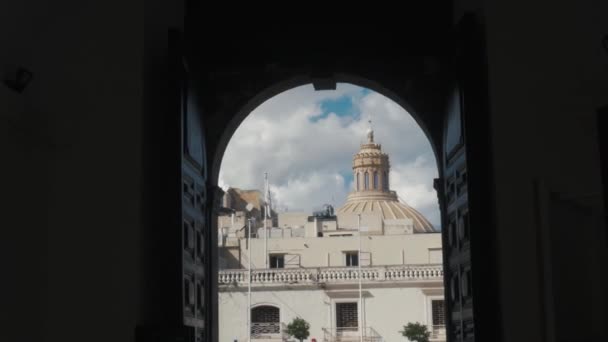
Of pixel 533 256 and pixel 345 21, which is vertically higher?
pixel 345 21

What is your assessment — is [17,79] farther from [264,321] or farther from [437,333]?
[264,321]

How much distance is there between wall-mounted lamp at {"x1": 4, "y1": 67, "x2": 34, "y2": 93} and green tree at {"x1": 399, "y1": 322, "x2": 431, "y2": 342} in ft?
95.2

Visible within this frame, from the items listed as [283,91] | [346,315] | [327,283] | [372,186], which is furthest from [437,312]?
[283,91]

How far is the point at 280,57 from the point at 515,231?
8.58ft

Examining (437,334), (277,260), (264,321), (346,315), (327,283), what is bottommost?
(437,334)

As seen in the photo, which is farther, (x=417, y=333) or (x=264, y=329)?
(x=264, y=329)

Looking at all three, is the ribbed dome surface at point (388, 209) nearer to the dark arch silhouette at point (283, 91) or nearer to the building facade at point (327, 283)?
the building facade at point (327, 283)

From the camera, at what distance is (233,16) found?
6.10m

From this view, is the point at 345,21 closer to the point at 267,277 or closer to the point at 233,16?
the point at 233,16

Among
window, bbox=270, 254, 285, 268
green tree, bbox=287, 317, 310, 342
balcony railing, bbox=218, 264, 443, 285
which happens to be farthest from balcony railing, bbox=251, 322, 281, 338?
window, bbox=270, 254, 285, 268

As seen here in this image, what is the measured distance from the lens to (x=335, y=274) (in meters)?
34.2

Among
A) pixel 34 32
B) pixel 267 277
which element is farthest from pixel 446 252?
pixel 267 277

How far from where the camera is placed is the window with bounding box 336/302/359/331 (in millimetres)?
34625

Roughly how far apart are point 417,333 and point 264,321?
6233 mm
